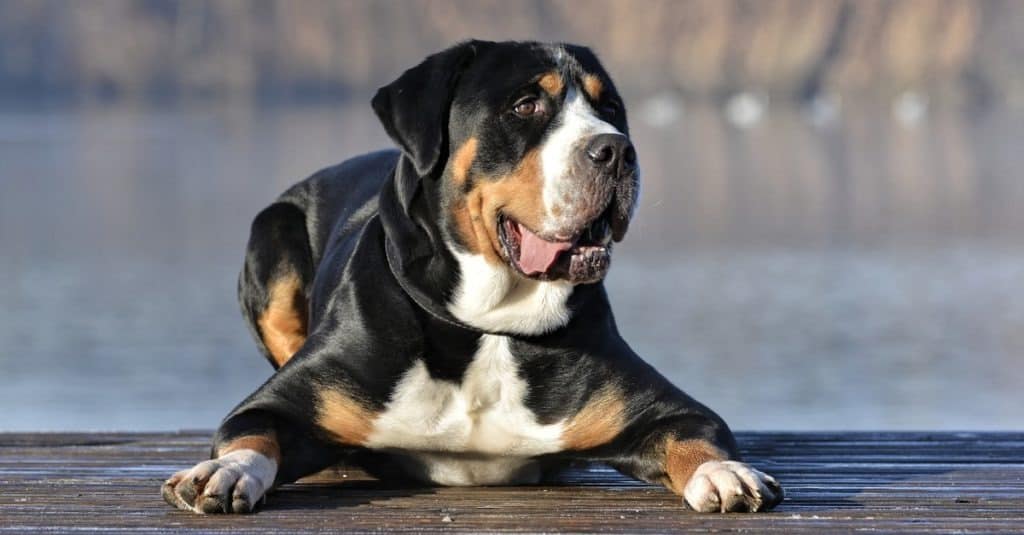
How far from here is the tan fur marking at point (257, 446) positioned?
167 inches

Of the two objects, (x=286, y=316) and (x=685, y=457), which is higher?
(x=685, y=457)

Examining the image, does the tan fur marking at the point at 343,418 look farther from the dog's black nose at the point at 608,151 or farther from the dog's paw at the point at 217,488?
the dog's black nose at the point at 608,151

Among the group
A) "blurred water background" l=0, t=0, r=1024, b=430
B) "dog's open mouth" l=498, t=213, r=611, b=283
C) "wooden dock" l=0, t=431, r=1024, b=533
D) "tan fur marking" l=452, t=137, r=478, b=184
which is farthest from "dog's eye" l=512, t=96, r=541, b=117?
"blurred water background" l=0, t=0, r=1024, b=430

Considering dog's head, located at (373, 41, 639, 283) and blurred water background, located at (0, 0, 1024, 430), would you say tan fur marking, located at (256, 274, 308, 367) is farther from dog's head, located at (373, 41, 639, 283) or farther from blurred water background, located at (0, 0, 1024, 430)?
blurred water background, located at (0, 0, 1024, 430)

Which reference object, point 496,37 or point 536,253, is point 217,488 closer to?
point 536,253

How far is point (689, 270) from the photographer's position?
17516 millimetres

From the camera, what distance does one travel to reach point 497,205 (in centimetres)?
428

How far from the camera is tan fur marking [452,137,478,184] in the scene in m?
4.35

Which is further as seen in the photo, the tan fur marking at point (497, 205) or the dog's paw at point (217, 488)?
the tan fur marking at point (497, 205)

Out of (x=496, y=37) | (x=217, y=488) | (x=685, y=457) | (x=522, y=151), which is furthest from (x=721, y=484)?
(x=496, y=37)

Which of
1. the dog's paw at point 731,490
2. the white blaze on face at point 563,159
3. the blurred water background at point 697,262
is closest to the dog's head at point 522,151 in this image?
the white blaze on face at point 563,159

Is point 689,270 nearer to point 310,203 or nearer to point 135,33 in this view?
point 310,203

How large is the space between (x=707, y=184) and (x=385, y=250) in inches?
937

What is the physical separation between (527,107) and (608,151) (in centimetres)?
29
